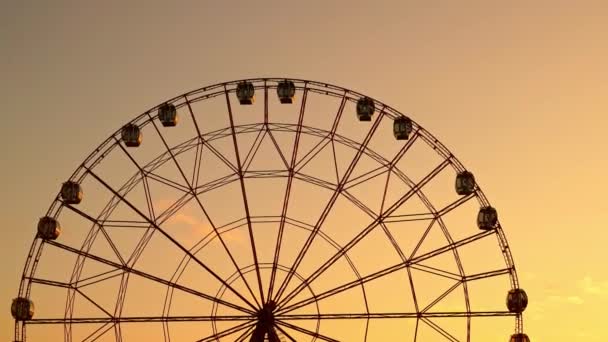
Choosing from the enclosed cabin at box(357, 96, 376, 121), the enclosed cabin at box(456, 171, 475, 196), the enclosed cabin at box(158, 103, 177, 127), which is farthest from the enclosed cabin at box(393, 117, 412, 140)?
the enclosed cabin at box(158, 103, 177, 127)

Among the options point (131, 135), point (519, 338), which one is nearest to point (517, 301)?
point (519, 338)

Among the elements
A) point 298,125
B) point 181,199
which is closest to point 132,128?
point 181,199

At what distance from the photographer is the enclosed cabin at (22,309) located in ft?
166

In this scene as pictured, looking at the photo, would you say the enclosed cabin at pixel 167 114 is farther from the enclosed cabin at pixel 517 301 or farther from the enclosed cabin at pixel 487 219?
the enclosed cabin at pixel 517 301

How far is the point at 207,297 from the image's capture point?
159ft

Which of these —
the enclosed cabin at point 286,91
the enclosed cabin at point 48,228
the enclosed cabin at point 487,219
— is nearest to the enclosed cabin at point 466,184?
the enclosed cabin at point 487,219

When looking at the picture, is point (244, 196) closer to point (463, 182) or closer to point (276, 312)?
point (276, 312)

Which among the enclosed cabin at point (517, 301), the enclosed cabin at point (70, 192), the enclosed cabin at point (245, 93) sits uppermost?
the enclosed cabin at point (245, 93)

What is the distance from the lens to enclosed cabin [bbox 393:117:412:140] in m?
52.3

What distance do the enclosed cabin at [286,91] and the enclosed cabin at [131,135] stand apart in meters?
6.16

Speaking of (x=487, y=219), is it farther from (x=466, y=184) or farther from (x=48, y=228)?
(x=48, y=228)

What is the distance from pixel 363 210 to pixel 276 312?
5.69m

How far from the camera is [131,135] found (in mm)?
52250

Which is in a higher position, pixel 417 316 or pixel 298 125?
pixel 298 125
